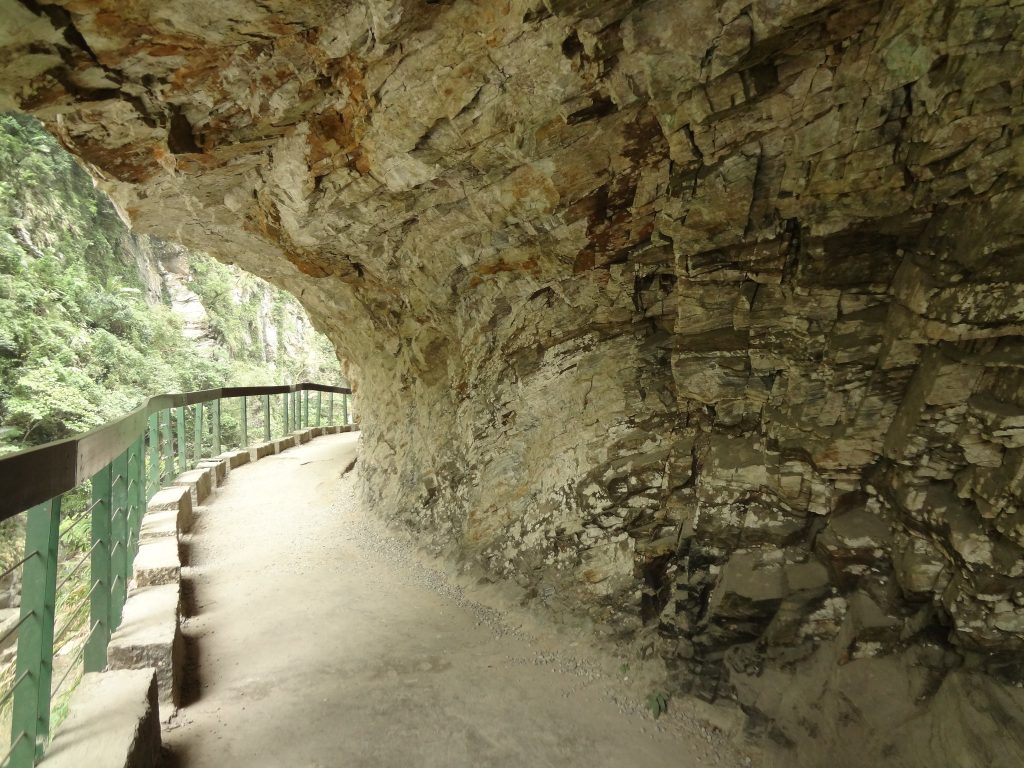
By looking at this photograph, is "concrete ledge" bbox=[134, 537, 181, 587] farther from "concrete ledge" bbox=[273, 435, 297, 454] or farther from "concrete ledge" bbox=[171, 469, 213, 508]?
"concrete ledge" bbox=[273, 435, 297, 454]

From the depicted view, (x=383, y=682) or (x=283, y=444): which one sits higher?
(x=283, y=444)

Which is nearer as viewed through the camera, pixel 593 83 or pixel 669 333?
pixel 593 83

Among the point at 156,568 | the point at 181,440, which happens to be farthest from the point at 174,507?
the point at 156,568

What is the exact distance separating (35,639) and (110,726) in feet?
2.12

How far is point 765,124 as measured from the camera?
343 cm

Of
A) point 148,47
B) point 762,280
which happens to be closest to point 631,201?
point 762,280

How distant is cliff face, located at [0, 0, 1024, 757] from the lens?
288cm

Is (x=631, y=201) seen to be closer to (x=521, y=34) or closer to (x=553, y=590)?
(x=521, y=34)

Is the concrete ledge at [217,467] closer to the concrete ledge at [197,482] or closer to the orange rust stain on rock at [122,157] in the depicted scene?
the concrete ledge at [197,482]

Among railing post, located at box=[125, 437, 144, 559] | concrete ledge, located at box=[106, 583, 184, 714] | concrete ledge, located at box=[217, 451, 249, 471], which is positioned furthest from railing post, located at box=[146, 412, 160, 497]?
concrete ledge, located at box=[217, 451, 249, 471]

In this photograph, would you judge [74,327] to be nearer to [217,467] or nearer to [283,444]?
[283,444]

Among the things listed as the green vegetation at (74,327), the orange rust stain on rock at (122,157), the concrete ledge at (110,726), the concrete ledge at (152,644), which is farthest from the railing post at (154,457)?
the concrete ledge at (110,726)

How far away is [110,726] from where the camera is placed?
2223mm

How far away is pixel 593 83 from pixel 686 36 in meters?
0.66
